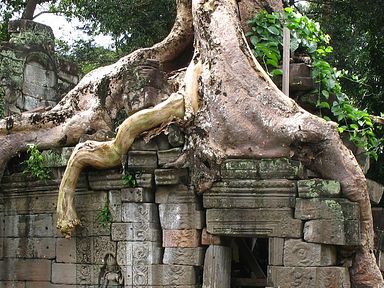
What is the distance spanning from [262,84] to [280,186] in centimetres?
110

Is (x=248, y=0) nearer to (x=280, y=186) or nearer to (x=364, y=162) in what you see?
(x=364, y=162)

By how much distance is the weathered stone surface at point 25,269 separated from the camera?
7.36 metres

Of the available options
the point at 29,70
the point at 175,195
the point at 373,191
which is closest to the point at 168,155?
the point at 175,195

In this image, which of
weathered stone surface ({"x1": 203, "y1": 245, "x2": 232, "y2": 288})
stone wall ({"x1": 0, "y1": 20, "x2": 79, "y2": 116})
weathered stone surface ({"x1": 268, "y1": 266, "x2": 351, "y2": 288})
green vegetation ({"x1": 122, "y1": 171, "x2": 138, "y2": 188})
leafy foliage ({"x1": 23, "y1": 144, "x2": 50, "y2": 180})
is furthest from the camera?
stone wall ({"x1": 0, "y1": 20, "x2": 79, "y2": 116})

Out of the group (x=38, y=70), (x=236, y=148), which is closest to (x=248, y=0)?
(x=236, y=148)

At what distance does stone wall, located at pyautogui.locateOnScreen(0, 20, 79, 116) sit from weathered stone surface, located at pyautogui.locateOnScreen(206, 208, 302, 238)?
4.92 metres

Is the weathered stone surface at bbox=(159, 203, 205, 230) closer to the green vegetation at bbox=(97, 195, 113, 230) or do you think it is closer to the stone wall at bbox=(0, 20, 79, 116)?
the green vegetation at bbox=(97, 195, 113, 230)

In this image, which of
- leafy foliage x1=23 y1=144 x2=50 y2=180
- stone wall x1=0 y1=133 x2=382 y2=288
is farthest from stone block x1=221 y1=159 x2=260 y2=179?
leafy foliage x1=23 y1=144 x2=50 y2=180

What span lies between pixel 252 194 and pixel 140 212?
1.09m

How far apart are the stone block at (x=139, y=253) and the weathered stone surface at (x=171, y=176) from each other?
1.92 feet

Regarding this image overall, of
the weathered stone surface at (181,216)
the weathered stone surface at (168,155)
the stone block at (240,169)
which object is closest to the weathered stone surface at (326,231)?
the stone block at (240,169)

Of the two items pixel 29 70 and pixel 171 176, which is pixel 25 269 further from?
pixel 29 70

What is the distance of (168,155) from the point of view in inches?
256

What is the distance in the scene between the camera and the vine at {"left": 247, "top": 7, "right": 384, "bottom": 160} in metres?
7.54
